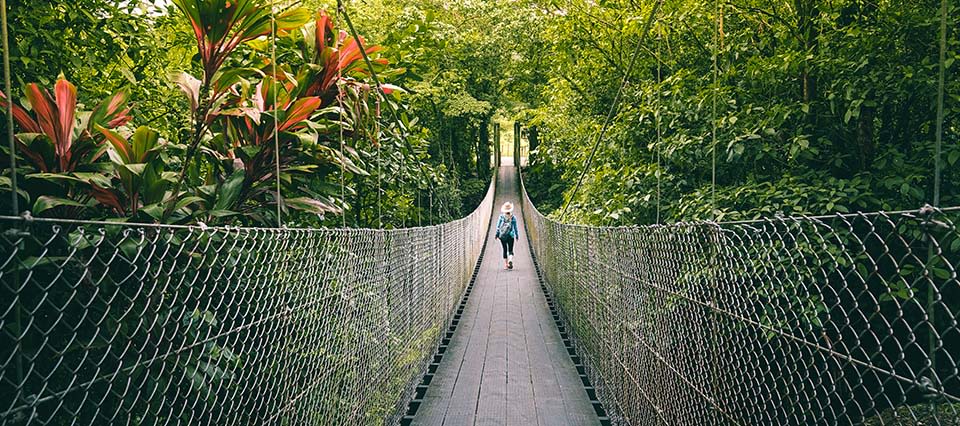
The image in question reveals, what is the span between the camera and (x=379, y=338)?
2.71 m

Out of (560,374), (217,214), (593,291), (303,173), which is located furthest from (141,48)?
(560,374)

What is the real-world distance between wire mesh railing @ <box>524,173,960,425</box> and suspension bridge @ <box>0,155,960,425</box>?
2 centimetres

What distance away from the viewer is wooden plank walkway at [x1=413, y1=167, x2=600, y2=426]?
3344mm

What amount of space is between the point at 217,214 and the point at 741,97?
3422 mm

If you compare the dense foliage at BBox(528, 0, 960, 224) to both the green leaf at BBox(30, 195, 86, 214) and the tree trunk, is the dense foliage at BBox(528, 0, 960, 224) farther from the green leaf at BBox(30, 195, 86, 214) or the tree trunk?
the tree trunk

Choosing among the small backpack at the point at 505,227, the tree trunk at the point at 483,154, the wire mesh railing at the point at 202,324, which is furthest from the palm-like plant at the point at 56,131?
the tree trunk at the point at 483,154

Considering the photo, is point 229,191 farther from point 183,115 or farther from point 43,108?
point 183,115

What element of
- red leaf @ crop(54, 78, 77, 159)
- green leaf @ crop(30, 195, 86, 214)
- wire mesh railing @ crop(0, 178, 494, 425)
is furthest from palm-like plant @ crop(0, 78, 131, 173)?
wire mesh railing @ crop(0, 178, 494, 425)

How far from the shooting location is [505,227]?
30.1ft

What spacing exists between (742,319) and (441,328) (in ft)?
11.7

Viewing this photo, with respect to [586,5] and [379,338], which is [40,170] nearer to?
[379,338]

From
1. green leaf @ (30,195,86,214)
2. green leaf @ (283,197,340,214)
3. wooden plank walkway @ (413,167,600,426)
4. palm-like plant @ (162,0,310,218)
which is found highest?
palm-like plant @ (162,0,310,218)

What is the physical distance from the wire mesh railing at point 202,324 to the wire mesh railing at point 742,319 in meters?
1.03

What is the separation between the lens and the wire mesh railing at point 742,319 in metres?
1.23
